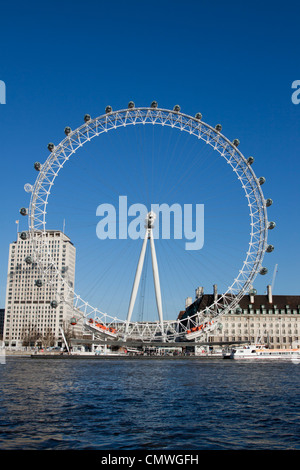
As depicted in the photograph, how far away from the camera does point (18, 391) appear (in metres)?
39.8

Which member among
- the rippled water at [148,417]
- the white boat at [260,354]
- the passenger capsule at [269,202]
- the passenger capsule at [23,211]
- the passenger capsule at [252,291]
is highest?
the passenger capsule at [269,202]

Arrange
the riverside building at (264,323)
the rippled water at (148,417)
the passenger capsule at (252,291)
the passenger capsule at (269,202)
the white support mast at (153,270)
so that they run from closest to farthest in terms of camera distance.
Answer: the rippled water at (148,417)
the white support mast at (153,270)
the passenger capsule at (252,291)
the passenger capsule at (269,202)
the riverside building at (264,323)

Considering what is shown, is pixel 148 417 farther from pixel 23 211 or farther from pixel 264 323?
pixel 264 323

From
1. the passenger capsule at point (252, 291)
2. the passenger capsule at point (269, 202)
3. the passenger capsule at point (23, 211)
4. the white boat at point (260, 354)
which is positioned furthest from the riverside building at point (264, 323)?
the passenger capsule at point (23, 211)

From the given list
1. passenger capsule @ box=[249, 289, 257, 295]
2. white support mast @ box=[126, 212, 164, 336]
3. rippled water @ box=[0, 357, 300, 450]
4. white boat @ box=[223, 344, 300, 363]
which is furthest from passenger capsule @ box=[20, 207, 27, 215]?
white boat @ box=[223, 344, 300, 363]

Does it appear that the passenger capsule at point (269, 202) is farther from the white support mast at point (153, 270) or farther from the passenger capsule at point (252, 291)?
the white support mast at point (153, 270)

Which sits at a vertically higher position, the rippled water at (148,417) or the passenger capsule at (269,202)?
the passenger capsule at (269,202)

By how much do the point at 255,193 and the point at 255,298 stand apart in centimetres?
7999

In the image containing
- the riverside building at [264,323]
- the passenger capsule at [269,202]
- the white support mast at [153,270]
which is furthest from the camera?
the riverside building at [264,323]

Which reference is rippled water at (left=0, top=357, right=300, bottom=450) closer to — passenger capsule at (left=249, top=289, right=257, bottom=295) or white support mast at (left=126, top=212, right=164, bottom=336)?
white support mast at (left=126, top=212, right=164, bottom=336)

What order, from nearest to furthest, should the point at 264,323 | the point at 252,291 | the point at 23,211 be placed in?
the point at 23,211, the point at 252,291, the point at 264,323

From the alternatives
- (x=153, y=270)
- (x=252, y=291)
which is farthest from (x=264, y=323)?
(x=153, y=270)

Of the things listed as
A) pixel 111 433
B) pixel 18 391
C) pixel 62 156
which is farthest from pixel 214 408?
pixel 62 156
